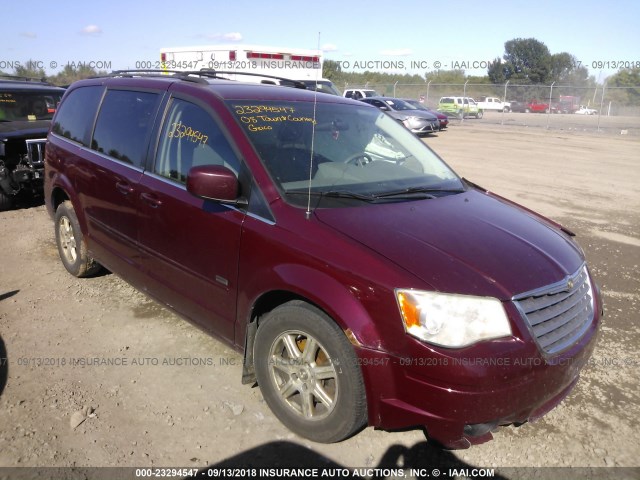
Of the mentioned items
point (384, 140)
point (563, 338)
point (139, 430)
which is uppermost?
point (384, 140)

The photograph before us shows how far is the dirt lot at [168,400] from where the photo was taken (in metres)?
2.78

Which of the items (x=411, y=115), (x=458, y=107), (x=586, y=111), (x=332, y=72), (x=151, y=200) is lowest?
(x=151, y=200)

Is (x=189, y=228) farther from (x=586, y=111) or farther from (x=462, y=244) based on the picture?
(x=586, y=111)

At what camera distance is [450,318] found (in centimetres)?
238

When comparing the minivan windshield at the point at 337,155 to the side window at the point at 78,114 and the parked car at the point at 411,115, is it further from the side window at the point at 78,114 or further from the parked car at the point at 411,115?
the parked car at the point at 411,115

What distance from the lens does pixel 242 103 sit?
11.1 feet

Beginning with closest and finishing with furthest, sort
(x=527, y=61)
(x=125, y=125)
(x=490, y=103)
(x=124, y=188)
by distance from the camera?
(x=124, y=188), (x=125, y=125), (x=490, y=103), (x=527, y=61)

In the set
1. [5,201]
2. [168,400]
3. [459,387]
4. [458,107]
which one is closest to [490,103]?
[458,107]

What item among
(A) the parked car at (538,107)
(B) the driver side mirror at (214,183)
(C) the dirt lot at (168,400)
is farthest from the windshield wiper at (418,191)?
(A) the parked car at (538,107)

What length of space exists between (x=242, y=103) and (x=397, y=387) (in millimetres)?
2014

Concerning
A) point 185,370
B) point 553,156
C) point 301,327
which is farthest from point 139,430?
point 553,156

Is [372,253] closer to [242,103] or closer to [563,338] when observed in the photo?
[563,338]

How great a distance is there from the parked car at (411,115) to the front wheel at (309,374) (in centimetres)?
1876

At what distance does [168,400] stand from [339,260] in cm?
151
